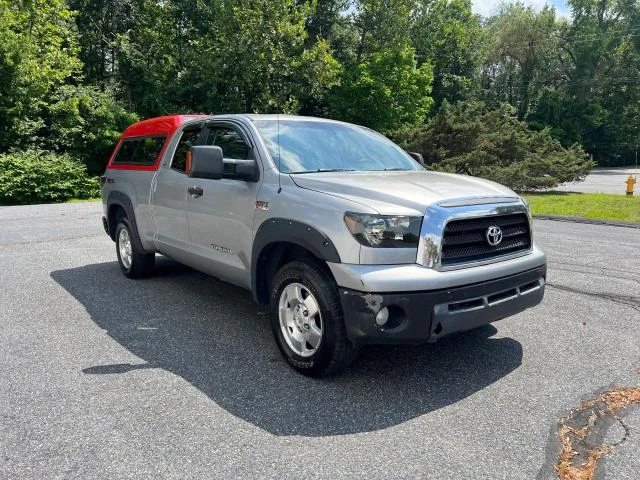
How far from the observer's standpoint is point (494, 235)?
3.72 m

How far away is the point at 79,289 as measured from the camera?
20.7 ft

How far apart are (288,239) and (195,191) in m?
1.59

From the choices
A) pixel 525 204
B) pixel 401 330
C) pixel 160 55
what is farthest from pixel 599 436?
pixel 160 55

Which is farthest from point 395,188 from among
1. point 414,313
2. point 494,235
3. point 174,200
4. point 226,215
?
point 174,200

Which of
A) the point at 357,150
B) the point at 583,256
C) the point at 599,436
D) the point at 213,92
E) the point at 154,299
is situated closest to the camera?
the point at 599,436

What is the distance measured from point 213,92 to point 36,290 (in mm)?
23435

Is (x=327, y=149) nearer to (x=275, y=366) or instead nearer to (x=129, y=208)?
(x=275, y=366)

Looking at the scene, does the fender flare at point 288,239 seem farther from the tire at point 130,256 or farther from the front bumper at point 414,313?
the tire at point 130,256

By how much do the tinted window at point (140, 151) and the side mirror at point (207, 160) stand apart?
2122mm

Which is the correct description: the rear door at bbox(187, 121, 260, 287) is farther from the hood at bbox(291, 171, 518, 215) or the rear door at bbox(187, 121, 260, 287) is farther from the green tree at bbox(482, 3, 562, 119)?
the green tree at bbox(482, 3, 562, 119)

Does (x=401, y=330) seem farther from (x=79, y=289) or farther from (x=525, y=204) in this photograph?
(x=79, y=289)

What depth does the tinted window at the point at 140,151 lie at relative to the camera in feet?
19.9

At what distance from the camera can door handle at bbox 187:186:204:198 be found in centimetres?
493

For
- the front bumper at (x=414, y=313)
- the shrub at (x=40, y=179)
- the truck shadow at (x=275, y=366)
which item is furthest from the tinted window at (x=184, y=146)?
the shrub at (x=40, y=179)
